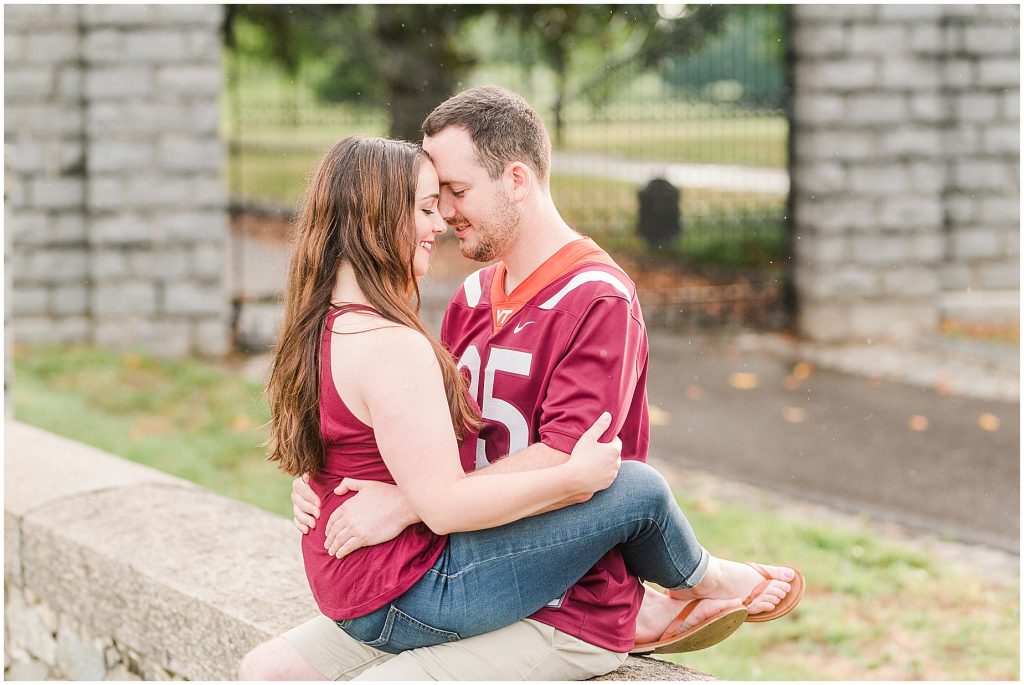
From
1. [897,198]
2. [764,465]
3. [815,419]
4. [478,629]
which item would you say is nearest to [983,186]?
[897,198]

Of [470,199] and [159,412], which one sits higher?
[470,199]

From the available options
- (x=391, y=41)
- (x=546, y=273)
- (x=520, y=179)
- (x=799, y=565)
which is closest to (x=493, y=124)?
(x=520, y=179)

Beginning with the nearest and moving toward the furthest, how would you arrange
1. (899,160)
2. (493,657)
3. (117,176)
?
1. (493,657)
2. (117,176)
3. (899,160)

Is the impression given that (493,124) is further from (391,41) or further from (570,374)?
(391,41)

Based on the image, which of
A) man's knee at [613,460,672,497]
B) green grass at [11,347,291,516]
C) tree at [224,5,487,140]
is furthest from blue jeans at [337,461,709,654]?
tree at [224,5,487,140]

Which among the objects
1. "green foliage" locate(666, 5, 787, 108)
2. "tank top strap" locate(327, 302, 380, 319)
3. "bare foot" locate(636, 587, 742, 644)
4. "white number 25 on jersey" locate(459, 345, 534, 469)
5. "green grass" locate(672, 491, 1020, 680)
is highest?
"green foliage" locate(666, 5, 787, 108)

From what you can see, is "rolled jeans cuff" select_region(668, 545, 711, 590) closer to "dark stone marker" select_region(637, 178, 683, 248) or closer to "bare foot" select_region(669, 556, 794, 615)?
"bare foot" select_region(669, 556, 794, 615)

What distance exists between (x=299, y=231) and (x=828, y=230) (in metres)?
8.33

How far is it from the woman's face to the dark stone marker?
8358mm

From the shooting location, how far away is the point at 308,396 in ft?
7.97

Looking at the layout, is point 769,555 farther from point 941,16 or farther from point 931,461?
point 941,16

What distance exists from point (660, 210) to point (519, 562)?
871 cm

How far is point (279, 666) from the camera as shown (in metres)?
2.71

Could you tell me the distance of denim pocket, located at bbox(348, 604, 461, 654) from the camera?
252 cm
